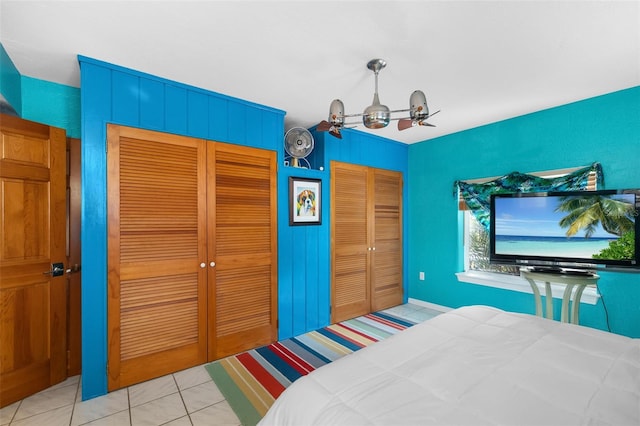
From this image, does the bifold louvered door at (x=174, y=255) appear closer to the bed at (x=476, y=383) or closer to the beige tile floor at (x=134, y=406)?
the beige tile floor at (x=134, y=406)

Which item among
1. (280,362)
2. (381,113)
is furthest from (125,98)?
(280,362)

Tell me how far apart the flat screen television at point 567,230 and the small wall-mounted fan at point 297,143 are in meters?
2.13

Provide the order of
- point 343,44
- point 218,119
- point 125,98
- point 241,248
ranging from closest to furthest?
1. point 343,44
2. point 125,98
3. point 218,119
4. point 241,248

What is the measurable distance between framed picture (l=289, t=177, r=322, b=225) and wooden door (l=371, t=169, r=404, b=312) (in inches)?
37.7

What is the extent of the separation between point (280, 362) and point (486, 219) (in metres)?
2.87

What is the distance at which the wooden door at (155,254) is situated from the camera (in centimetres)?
208

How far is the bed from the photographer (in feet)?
3.06

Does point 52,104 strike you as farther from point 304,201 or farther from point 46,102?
point 304,201

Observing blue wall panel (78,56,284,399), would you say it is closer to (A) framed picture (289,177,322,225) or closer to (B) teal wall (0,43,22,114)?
(B) teal wall (0,43,22,114)

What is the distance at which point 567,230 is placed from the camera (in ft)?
8.42

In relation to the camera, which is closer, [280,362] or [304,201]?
[280,362]

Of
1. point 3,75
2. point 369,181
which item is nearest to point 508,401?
point 369,181

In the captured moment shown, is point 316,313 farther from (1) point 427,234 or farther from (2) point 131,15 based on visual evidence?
(2) point 131,15

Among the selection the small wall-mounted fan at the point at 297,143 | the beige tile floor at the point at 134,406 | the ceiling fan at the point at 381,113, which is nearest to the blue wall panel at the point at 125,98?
the small wall-mounted fan at the point at 297,143
